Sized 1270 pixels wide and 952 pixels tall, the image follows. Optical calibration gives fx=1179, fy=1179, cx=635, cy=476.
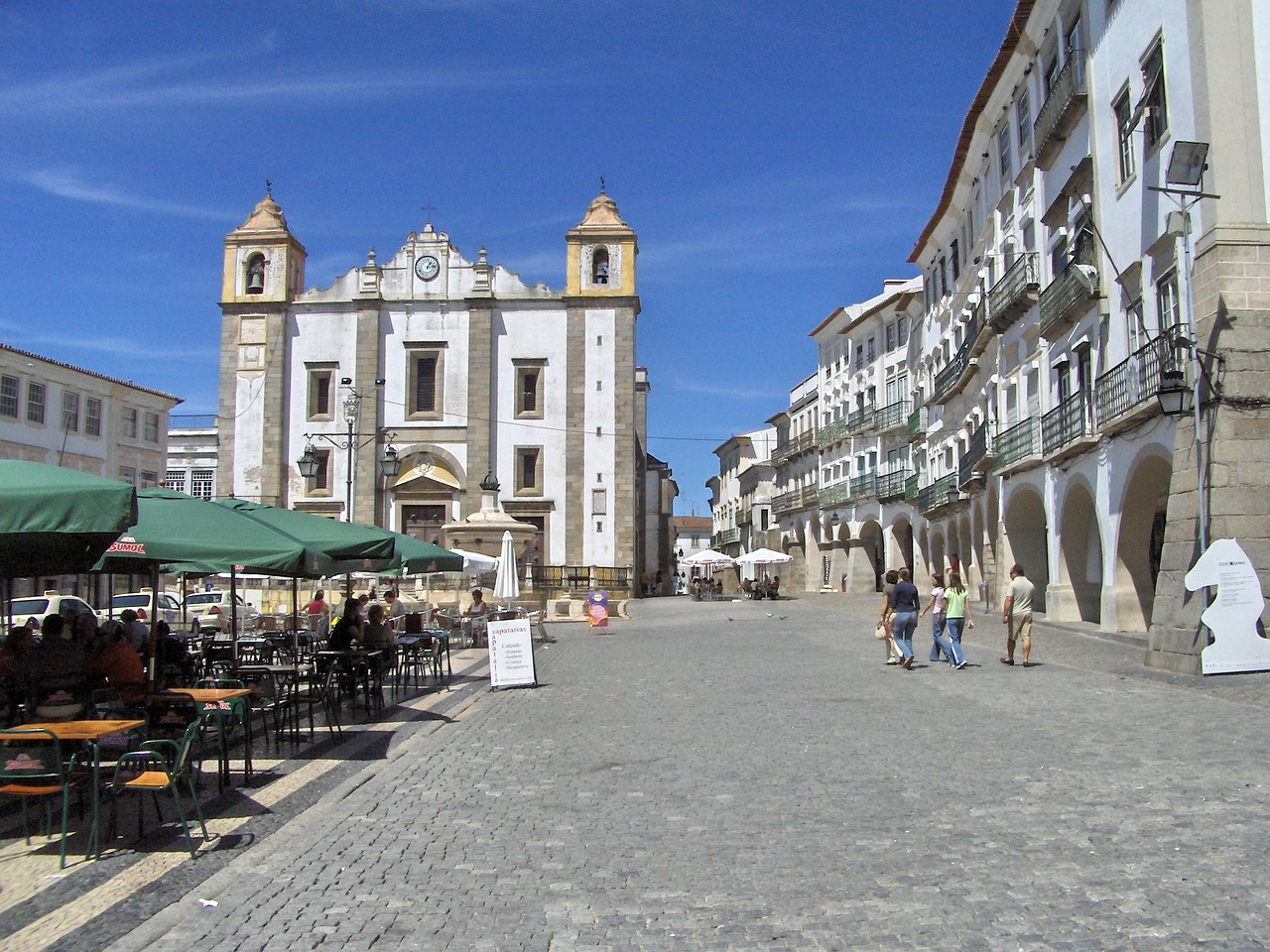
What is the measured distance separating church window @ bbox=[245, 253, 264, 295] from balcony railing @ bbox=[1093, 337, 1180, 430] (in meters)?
38.1

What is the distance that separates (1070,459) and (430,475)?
98.7ft

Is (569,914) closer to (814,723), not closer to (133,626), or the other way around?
(814,723)

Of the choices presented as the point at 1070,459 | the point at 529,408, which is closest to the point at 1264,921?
the point at 1070,459

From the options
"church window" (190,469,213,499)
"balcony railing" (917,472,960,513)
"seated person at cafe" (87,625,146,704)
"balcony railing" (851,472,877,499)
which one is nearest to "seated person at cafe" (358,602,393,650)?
"seated person at cafe" (87,625,146,704)

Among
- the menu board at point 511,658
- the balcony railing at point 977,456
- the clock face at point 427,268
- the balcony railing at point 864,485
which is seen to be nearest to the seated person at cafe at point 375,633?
the menu board at point 511,658

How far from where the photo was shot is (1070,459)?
23938mm

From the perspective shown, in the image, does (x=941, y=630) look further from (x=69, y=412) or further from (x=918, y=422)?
(x=69, y=412)

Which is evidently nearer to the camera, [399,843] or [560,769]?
[399,843]

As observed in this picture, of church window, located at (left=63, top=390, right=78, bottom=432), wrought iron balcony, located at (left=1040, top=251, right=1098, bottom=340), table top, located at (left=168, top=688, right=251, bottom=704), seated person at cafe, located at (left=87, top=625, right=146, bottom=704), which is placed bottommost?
table top, located at (left=168, top=688, right=251, bottom=704)

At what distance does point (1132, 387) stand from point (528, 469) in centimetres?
3219

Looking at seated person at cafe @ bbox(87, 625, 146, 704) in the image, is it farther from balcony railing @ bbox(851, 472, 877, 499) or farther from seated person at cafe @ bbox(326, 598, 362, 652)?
balcony railing @ bbox(851, 472, 877, 499)

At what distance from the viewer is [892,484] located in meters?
51.7

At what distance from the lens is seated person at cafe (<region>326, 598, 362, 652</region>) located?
1430cm

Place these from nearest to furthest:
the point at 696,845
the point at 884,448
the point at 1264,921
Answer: the point at 1264,921, the point at 696,845, the point at 884,448
